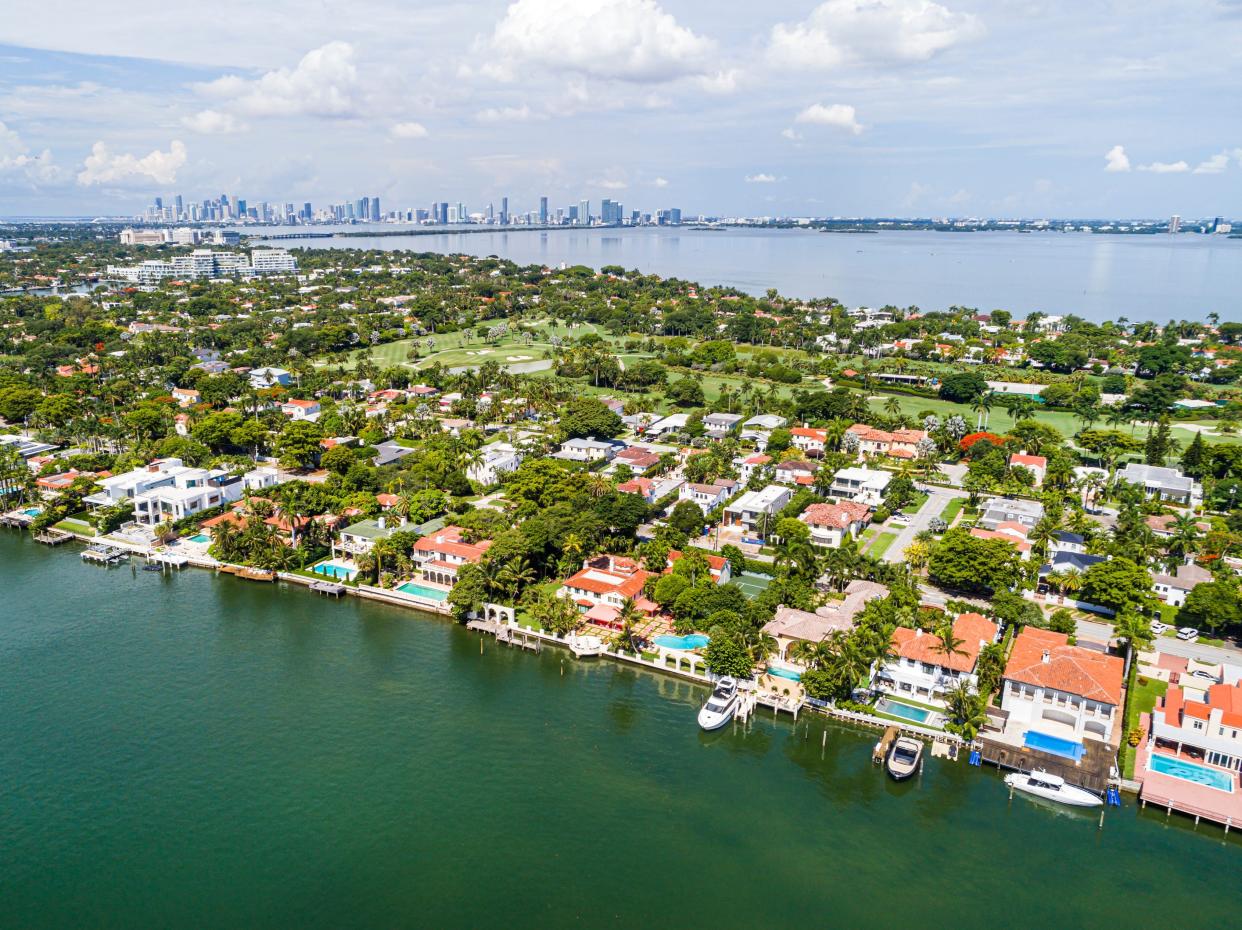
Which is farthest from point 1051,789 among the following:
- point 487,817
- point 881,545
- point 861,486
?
point 861,486

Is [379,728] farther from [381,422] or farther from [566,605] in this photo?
[381,422]

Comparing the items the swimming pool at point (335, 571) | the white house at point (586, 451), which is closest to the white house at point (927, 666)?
the swimming pool at point (335, 571)

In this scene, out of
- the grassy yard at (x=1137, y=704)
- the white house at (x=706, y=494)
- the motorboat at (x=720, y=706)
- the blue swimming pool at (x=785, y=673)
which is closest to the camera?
the grassy yard at (x=1137, y=704)

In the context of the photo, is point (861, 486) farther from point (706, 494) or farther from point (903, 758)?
point (903, 758)

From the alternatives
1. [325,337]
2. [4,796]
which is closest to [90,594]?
[4,796]

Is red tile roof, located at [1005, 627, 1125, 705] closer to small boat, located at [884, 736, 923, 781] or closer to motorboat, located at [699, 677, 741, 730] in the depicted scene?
small boat, located at [884, 736, 923, 781]

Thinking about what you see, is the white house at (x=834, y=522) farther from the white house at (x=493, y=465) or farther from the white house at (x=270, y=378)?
the white house at (x=270, y=378)

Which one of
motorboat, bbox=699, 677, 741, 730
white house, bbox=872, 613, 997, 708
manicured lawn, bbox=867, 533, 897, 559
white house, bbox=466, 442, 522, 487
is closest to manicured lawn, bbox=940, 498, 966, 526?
manicured lawn, bbox=867, 533, 897, 559
